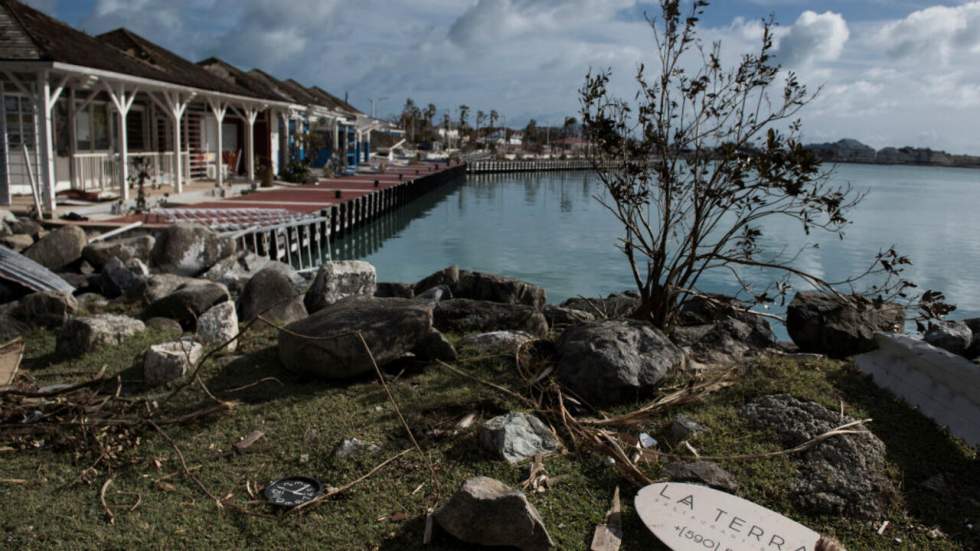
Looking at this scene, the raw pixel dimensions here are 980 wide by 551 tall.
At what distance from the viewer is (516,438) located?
4.63 metres

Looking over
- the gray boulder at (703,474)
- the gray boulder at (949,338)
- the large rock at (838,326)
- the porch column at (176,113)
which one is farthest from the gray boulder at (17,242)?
the gray boulder at (949,338)

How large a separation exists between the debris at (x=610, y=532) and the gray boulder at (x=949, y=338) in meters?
5.17

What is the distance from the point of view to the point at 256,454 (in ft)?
15.1

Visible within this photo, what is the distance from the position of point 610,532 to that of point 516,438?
37.0 inches

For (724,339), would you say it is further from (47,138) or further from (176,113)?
(176,113)

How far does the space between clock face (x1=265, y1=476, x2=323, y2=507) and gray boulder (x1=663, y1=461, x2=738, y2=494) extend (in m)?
1.90

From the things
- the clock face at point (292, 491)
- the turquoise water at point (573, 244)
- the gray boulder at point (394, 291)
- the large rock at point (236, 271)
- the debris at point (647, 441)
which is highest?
the large rock at point (236, 271)

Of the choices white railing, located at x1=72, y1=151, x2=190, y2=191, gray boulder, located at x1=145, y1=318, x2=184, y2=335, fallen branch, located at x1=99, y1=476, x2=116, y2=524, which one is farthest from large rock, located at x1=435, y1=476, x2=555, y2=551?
white railing, located at x1=72, y1=151, x2=190, y2=191

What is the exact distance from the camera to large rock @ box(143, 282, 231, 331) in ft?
25.6

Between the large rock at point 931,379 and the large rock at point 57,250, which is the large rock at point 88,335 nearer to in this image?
the large rock at point 57,250

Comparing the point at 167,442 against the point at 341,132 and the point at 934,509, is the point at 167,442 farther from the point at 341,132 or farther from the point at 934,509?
the point at 341,132

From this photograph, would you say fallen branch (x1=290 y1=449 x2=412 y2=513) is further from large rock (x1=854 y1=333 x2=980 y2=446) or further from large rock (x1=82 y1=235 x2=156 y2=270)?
large rock (x1=82 y1=235 x2=156 y2=270)

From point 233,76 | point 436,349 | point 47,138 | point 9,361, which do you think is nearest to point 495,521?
point 436,349

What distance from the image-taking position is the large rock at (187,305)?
7816 mm
